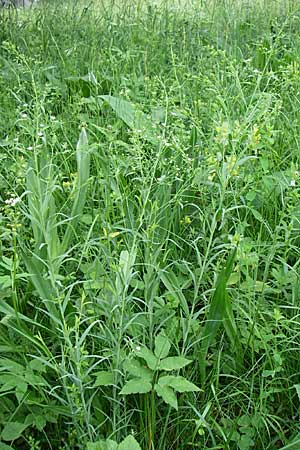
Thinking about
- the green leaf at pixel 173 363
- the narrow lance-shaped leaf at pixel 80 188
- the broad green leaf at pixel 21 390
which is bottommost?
the broad green leaf at pixel 21 390

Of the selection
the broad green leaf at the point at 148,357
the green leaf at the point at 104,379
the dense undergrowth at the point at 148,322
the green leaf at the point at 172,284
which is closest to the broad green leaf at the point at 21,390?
the dense undergrowth at the point at 148,322

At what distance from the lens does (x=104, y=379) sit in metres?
1.49

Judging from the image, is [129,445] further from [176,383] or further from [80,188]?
[80,188]

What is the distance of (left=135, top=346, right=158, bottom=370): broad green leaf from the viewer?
1.49 m

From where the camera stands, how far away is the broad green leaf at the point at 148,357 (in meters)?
1.49

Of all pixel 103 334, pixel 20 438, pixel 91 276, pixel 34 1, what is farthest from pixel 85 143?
pixel 34 1

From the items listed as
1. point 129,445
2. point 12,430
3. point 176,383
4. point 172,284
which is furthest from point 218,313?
point 12,430

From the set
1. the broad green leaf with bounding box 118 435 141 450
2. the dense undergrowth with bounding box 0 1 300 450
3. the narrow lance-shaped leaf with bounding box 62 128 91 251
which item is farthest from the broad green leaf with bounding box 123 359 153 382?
the narrow lance-shaped leaf with bounding box 62 128 91 251

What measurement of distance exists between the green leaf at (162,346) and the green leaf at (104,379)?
0.11 m

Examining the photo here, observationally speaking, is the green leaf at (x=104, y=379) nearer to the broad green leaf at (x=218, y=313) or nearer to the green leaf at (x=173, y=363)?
the green leaf at (x=173, y=363)

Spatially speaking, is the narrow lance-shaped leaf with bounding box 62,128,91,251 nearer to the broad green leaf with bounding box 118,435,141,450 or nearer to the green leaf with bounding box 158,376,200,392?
the green leaf with bounding box 158,376,200,392

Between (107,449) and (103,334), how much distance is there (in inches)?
11.5

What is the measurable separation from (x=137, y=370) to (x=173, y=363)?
0.08m

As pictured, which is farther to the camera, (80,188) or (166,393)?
(80,188)
